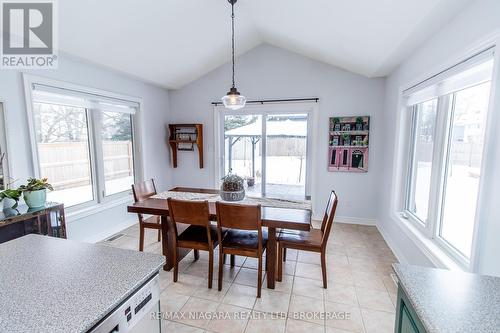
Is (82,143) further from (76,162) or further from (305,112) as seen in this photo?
(305,112)

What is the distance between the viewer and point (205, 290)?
2.18 metres

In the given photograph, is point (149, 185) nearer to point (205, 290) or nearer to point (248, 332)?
point (205, 290)

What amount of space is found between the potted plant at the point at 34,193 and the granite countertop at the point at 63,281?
98 centimetres

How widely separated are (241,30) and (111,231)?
340 centimetres

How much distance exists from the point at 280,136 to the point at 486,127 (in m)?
2.85

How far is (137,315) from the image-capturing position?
1012 mm

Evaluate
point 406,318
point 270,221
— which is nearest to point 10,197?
point 270,221

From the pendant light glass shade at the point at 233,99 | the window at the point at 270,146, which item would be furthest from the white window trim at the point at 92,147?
the pendant light glass shade at the point at 233,99

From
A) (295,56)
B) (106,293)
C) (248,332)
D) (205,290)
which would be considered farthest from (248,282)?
(295,56)

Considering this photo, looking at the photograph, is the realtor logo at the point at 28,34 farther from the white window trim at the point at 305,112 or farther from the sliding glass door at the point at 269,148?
the sliding glass door at the point at 269,148

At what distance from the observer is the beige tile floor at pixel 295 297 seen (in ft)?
5.83

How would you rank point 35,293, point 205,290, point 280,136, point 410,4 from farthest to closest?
point 280,136, point 205,290, point 410,4, point 35,293

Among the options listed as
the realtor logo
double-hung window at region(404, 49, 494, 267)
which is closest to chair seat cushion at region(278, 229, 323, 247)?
double-hung window at region(404, 49, 494, 267)

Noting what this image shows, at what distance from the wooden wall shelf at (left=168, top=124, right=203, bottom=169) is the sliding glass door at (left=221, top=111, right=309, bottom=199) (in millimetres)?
423
